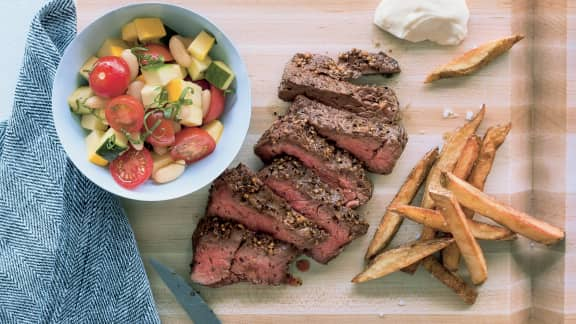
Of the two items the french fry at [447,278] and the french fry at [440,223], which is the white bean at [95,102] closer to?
the french fry at [440,223]

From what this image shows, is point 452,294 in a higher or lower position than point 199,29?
lower

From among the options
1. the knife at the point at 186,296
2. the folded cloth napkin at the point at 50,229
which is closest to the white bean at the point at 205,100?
the folded cloth napkin at the point at 50,229

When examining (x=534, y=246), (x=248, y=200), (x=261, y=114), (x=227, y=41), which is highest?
(x=227, y=41)

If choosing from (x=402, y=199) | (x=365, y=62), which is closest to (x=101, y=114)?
(x=365, y=62)

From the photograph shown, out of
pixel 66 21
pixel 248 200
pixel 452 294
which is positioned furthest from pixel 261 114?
pixel 452 294

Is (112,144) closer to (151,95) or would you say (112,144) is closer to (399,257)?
(151,95)

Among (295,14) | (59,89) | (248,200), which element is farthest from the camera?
(295,14)

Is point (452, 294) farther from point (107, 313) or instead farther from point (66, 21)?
Answer: point (66, 21)

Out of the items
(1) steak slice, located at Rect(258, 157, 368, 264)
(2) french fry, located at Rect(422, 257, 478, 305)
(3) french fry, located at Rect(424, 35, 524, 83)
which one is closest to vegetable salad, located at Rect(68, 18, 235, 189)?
(1) steak slice, located at Rect(258, 157, 368, 264)
